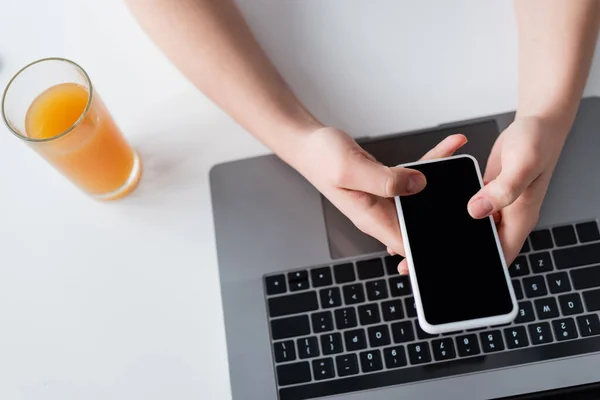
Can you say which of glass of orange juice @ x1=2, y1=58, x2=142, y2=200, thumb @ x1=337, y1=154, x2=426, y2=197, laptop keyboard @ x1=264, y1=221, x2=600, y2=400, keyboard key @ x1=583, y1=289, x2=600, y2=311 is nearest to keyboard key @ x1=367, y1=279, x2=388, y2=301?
laptop keyboard @ x1=264, y1=221, x2=600, y2=400

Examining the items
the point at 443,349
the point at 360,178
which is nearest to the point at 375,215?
the point at 360,178

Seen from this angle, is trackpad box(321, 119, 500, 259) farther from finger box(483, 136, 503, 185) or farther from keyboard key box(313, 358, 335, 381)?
keyboard key box(313, 358, 335, 381)

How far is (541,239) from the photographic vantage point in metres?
0.58

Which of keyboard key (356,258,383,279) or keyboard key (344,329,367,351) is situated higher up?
keyboard key (356,258,383,279)

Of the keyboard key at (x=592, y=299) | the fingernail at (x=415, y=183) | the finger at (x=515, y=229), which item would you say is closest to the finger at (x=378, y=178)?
the fingernail at (x=415, y=183)

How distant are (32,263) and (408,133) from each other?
467 millimetres

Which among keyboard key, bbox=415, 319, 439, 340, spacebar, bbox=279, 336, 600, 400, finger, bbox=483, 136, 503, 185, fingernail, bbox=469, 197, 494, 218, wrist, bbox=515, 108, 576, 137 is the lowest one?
spacebar, bbox=279, 336, 600, 400

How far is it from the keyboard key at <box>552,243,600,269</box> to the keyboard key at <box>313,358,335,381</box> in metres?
0.26

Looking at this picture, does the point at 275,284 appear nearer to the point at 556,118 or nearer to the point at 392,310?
the point at 392,310

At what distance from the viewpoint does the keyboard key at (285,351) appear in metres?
0.56

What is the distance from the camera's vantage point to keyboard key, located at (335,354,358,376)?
0.55 m

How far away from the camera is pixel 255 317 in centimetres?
58

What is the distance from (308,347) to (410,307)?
0.12 m

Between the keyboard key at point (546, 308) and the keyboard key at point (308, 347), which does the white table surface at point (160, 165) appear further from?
the keyboard key at point (546, 308)
